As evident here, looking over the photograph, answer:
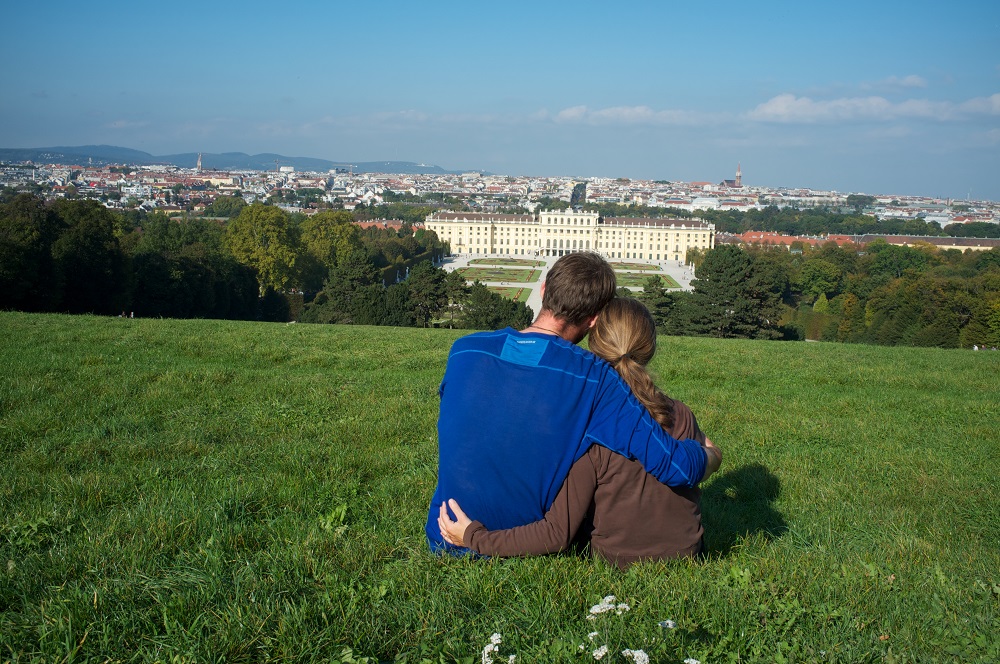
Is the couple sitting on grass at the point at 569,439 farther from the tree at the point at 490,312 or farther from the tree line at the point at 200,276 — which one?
the tree at the point at 490,312

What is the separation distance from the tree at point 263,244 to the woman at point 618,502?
32.6 meters

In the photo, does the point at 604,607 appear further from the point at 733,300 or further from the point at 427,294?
the point at 733,300

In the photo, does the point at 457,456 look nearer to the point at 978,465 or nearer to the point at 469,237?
the point at 978,465

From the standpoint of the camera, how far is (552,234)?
87250 millimetres

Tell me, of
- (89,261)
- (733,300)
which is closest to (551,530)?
(89,261)

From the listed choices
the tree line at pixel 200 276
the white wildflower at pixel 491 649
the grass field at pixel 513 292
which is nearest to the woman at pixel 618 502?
the white wildflower at pixel 491 649

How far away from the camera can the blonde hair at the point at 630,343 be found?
211 centimetres

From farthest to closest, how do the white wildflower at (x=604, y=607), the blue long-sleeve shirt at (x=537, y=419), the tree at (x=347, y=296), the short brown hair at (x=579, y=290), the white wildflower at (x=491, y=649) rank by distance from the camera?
1. the tree at (x=347, y=296)
2. the short brown hair at (x=579, y=290)
3. the blue long-sleeve shirt at (x=537, y=419)
4. the white wildflower at (x=604, y=607)
5. the white wildflower at (x=491, y=649)

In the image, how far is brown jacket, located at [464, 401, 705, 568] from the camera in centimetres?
209

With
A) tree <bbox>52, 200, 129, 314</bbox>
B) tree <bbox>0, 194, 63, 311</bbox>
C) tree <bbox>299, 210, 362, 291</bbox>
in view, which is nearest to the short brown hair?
tree <bbox>0, 194, 63, 311</bbox>

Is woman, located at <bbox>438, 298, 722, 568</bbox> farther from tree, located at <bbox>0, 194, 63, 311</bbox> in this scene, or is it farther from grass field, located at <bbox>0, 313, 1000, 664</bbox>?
tree, located at <bbox>0, 194, 63, 311</bbox>

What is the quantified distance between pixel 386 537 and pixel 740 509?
67.6 inches

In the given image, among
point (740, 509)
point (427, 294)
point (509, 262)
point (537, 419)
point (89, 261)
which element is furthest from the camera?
point (509, 262)

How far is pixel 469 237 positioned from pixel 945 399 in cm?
8174
